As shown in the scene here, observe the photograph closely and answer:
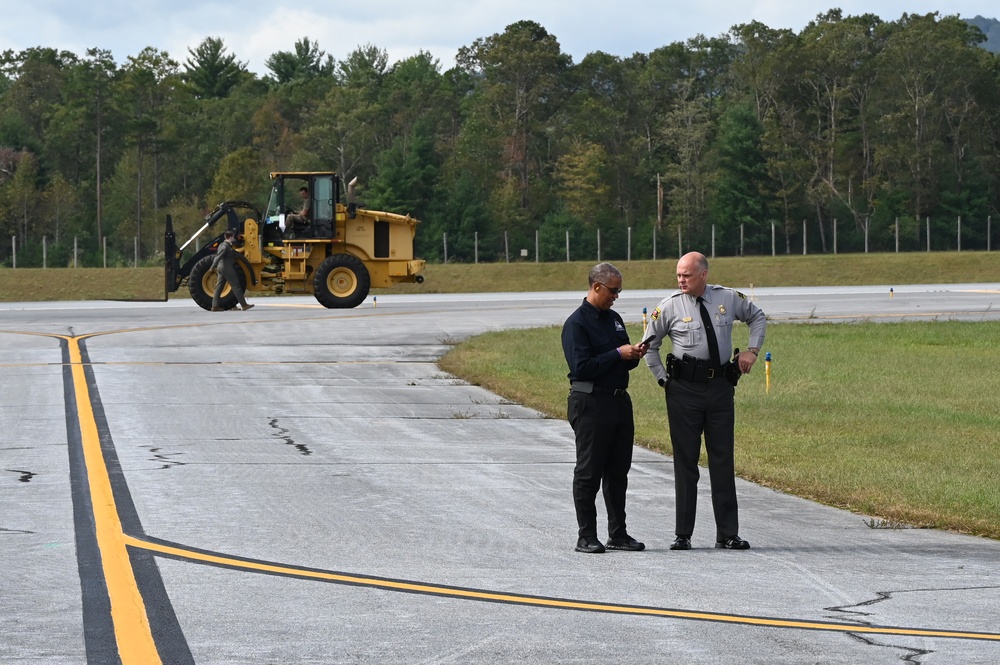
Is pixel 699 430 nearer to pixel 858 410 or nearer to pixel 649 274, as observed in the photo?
pixel 858 410

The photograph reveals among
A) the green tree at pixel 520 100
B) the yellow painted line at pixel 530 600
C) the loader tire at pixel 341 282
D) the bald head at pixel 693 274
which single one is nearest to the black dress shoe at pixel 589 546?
the yellow painted line at pixel 530 600

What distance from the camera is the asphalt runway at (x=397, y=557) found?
6730mm

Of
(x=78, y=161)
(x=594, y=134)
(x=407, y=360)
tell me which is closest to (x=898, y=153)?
(x=594, y=134)

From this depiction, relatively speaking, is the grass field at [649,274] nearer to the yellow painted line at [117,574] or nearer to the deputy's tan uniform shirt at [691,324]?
the yellow painted line at [117,574]

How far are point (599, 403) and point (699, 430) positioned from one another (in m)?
0.75

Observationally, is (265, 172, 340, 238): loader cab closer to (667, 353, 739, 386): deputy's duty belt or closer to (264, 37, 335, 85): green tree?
(667, 353, 739, 386): deputy's duty belt

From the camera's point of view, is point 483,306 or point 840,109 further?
point 840,109

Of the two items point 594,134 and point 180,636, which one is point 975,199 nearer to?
point 594,134

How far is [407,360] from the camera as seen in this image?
79.7 feet

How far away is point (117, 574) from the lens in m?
8.07

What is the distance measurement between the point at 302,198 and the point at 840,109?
6262cm

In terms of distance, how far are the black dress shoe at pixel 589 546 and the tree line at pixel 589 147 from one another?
65241 mm

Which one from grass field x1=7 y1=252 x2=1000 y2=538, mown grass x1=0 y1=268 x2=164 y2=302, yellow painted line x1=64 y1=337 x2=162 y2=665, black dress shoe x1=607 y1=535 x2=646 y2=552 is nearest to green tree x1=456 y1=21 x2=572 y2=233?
mown grass x1=0 y1=268 x2=164 y2=302

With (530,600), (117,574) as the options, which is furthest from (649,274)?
(530,600)
